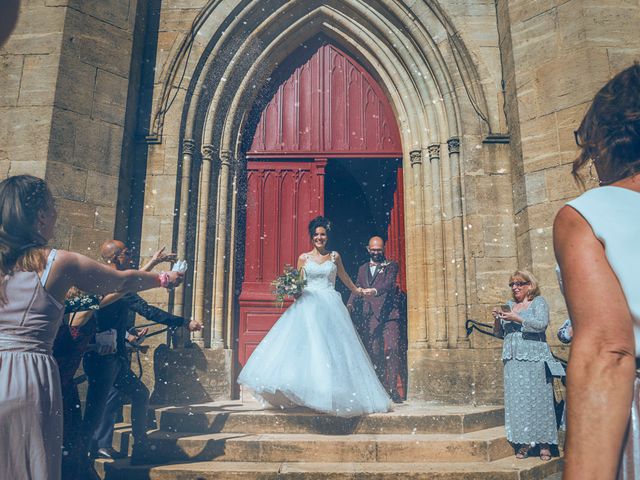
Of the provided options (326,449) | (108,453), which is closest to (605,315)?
(326,449)

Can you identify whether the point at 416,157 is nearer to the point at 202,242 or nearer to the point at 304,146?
the point at 304,146

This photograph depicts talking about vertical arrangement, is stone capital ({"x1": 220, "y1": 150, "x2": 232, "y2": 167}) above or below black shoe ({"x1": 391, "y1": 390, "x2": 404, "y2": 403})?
above

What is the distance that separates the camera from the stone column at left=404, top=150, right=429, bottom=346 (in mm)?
6383

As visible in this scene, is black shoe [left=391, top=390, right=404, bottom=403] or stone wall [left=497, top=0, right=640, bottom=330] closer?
stone wall [left=497, top=0, right=640, bottom=330]

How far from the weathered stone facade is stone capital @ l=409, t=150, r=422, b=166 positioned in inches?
3.7

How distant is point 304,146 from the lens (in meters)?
7.33

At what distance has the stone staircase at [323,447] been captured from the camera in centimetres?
368

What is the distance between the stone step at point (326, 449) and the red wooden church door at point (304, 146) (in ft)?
9.65

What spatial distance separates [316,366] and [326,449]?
0.73m

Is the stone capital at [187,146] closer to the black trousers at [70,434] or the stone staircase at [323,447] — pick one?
the stone staircase at [323,447]

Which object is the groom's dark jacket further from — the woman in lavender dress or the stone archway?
the woman in lavender dress

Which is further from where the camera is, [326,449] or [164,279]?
[326,449]

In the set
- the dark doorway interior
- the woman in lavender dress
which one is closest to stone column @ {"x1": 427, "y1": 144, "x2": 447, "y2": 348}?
the dark doorway interior

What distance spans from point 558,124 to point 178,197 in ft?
15.5
